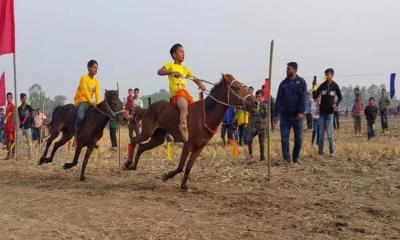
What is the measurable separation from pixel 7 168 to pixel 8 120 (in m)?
3.73

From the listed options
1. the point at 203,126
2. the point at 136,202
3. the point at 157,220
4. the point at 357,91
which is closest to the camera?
the point at 157,220

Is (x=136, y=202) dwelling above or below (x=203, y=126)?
below

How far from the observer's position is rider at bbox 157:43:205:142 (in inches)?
341

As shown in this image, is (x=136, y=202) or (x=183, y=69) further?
(x=183, y=69)

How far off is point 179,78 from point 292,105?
3797 mm

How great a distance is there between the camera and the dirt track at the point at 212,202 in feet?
18.0

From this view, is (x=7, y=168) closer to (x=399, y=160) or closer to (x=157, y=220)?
(x=157, y=220)

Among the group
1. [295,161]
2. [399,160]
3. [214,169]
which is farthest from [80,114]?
[399,160]

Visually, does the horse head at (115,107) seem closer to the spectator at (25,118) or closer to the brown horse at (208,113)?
the brown horse at (208,113)

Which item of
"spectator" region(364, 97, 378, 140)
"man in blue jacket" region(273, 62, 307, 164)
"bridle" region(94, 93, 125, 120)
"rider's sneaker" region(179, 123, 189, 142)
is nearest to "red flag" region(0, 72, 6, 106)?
"bridle" region(94, 93, 125, 120)

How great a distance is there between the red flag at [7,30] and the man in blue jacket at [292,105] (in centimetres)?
880

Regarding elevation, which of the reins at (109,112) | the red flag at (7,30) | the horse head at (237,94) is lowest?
the reins at (109,112)

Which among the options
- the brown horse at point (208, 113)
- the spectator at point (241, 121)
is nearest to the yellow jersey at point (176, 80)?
the brown horse at point (208, 113)

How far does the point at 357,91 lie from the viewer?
22219 mm
